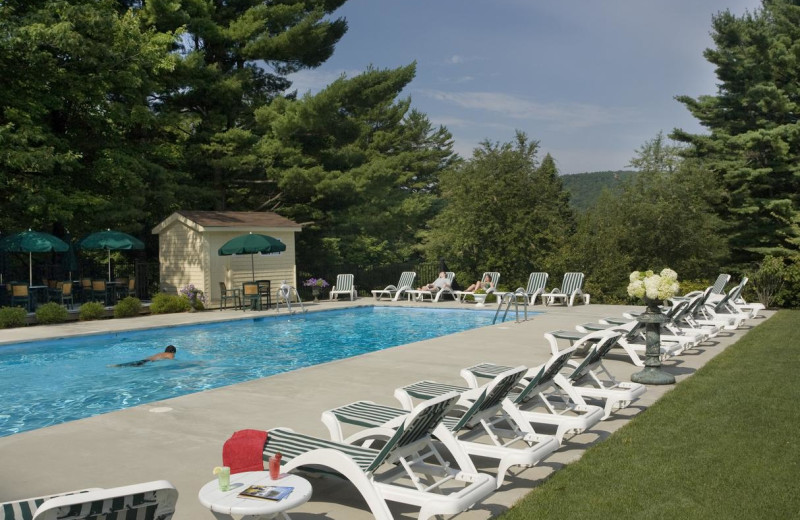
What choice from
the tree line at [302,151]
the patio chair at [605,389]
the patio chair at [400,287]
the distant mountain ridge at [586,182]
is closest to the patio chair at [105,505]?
the patio chair at [605,389]

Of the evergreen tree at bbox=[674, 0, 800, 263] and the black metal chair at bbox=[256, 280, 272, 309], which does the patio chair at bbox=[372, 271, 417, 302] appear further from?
Result: the evergreen tree at bbox=[674, 0, 800, 263]

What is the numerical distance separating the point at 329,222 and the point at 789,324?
17792mm

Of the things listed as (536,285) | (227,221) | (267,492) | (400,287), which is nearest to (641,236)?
(536,285)

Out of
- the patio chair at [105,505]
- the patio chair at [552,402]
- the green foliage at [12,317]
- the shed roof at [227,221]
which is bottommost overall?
the patio chair at [552,402]

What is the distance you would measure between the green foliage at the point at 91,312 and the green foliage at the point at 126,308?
1.15ft

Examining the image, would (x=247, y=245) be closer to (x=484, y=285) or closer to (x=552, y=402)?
(x=484, y=285)

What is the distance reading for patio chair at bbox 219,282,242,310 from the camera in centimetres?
Answer: 1941

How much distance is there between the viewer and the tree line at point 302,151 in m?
19.9

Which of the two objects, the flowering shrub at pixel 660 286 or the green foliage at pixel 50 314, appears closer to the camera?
the flowering shrub at pixel 660 286

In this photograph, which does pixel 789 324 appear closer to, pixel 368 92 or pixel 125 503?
pixel 125 503

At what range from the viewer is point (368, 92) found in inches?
1073

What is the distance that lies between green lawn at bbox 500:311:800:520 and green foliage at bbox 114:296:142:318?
14.0 metres

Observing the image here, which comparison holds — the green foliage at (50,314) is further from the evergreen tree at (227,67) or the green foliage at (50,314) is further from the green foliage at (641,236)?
the green foliage at (641,236)

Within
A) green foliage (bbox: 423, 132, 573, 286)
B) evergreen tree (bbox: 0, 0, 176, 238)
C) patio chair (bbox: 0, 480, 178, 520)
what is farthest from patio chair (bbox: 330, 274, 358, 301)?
patio chair (bbox: 0, 480, 178, 520)
